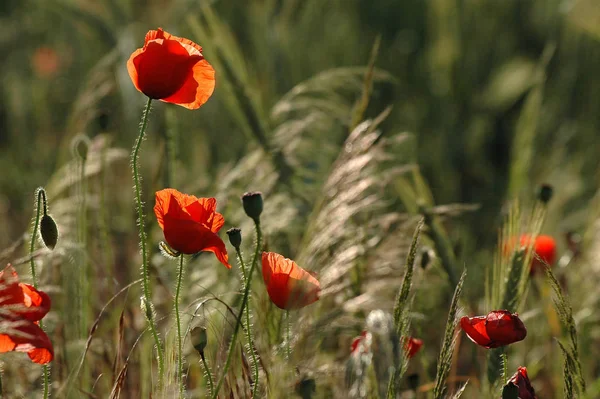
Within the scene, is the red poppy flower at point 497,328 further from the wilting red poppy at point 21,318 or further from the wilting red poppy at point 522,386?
the wilting red poppy at point 21,318

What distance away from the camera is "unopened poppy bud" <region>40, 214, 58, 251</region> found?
1248 millimetres

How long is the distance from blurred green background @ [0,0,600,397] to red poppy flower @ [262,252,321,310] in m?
0.87

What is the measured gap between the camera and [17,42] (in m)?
5.09

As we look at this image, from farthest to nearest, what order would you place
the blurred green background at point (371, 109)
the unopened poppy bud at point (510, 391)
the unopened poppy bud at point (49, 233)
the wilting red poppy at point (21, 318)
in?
1. the blurred green background at point (371, 109)
2. the unopened poppy bud at point (49, 233)
3. the unopened poppy bud at point (510, 391)
4. the wilting red poppy at point (21, 318)

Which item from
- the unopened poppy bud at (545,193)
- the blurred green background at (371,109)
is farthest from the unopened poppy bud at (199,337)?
the blurred green background at (371,109)

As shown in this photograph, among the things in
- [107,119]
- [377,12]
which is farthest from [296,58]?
[107,119]

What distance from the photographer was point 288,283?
1.19 metres

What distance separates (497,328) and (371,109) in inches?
76.0

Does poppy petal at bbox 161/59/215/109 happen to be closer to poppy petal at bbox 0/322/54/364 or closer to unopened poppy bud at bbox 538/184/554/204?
poppy petal at bbox 0/322/54/364

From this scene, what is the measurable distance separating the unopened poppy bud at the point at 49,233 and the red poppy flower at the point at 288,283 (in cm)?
29

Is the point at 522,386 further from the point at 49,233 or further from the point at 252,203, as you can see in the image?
the point at 49,233

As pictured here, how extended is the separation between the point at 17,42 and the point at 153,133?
5.25 ft

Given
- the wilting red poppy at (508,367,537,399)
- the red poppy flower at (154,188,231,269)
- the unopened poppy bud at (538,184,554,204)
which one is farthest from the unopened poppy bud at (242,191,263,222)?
the unopened poppy bud at (538,184,554,204)

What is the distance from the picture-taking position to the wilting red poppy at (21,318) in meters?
1.01
